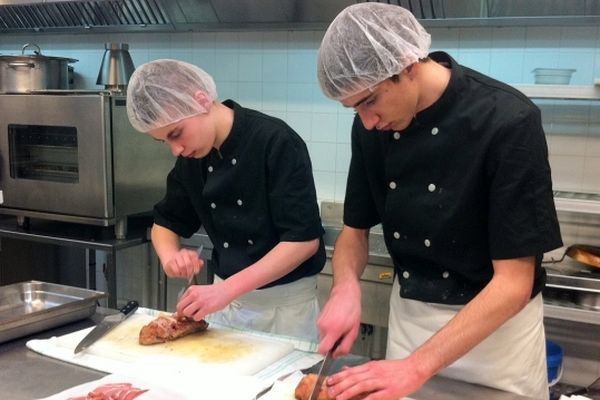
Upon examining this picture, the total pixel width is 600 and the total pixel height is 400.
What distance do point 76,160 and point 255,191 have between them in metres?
1.39

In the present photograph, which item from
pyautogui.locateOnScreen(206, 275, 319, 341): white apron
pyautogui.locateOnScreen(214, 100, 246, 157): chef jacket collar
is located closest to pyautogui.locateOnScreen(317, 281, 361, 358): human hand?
pyautogui.locateOnScreen(206, 275, 319, 341): white apron

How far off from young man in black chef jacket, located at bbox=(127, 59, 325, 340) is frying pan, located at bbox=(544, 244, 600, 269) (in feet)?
3.75

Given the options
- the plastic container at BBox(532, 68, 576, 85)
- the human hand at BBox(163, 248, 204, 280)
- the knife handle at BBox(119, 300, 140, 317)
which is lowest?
the knife handle at BBox(119, 300, 140, 317)

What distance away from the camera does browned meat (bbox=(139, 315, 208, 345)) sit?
1447 millimetres

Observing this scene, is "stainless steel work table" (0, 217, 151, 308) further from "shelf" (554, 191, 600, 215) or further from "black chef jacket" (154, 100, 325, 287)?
"shelf" (554, 191, 600, 215)

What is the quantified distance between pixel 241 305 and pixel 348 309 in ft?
2.00

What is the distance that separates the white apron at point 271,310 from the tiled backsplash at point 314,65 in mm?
1351

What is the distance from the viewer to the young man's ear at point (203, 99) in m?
1.65

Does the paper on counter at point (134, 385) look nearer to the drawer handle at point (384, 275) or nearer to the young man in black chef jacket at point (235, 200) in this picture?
the young man in black chef jacket at point (235, 200)

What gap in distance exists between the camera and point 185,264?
65.1 inches

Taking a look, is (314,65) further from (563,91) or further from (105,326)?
(105,326)

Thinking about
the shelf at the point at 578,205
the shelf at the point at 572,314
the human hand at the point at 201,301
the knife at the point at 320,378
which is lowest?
the shelf at the point at 572,314

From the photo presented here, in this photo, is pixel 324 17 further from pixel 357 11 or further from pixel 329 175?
pixel 357 11

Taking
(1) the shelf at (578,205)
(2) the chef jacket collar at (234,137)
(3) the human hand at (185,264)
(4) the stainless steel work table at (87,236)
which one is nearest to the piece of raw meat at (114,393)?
(3) the human hand at (185,264)
